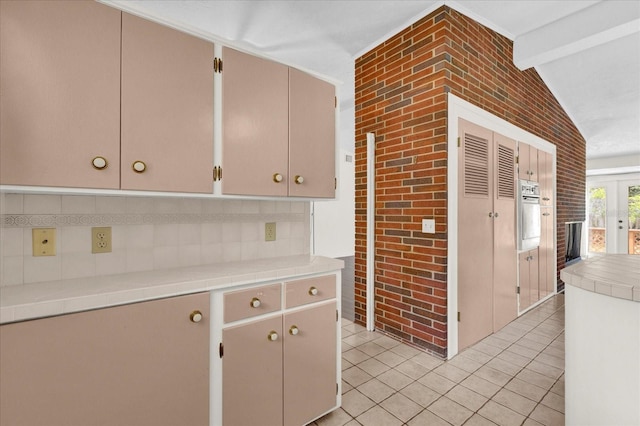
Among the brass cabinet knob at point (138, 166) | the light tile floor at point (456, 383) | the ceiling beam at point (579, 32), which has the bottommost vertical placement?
the light tile floor at point (456, 383)

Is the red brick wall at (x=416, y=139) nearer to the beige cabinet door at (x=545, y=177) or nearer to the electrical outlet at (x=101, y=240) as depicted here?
the beige cabinet door at (x=545, y=177)

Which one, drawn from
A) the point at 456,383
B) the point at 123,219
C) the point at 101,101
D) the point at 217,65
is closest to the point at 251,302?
the point at 123,219

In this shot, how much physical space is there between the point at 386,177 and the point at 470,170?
27.8 inches

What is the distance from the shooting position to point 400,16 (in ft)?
8.45

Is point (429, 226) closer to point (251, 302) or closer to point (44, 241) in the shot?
point (251, 302)

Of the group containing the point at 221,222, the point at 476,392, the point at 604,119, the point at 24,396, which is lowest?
the point at 476,392

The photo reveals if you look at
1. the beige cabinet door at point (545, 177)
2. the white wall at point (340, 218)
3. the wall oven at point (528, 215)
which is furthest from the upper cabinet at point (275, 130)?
the white wall at point (340, 218)

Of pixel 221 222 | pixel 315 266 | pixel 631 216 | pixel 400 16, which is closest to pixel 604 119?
pixel 631 216

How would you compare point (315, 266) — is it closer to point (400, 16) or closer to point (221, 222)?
point (221, 222)

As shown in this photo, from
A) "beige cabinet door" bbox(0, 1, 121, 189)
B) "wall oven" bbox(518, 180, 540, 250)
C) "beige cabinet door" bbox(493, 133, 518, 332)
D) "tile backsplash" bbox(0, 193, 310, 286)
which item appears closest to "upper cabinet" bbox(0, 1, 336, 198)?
"beige cabinet door" bbox(0, 1, 121, 189)

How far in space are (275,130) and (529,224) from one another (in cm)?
307

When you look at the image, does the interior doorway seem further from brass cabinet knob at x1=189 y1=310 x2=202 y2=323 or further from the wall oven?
brass cabinet knob at x1=189 y1=310 x2=202 y2=323

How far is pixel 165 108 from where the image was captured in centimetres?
134

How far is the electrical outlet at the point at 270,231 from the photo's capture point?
77.3 inches
